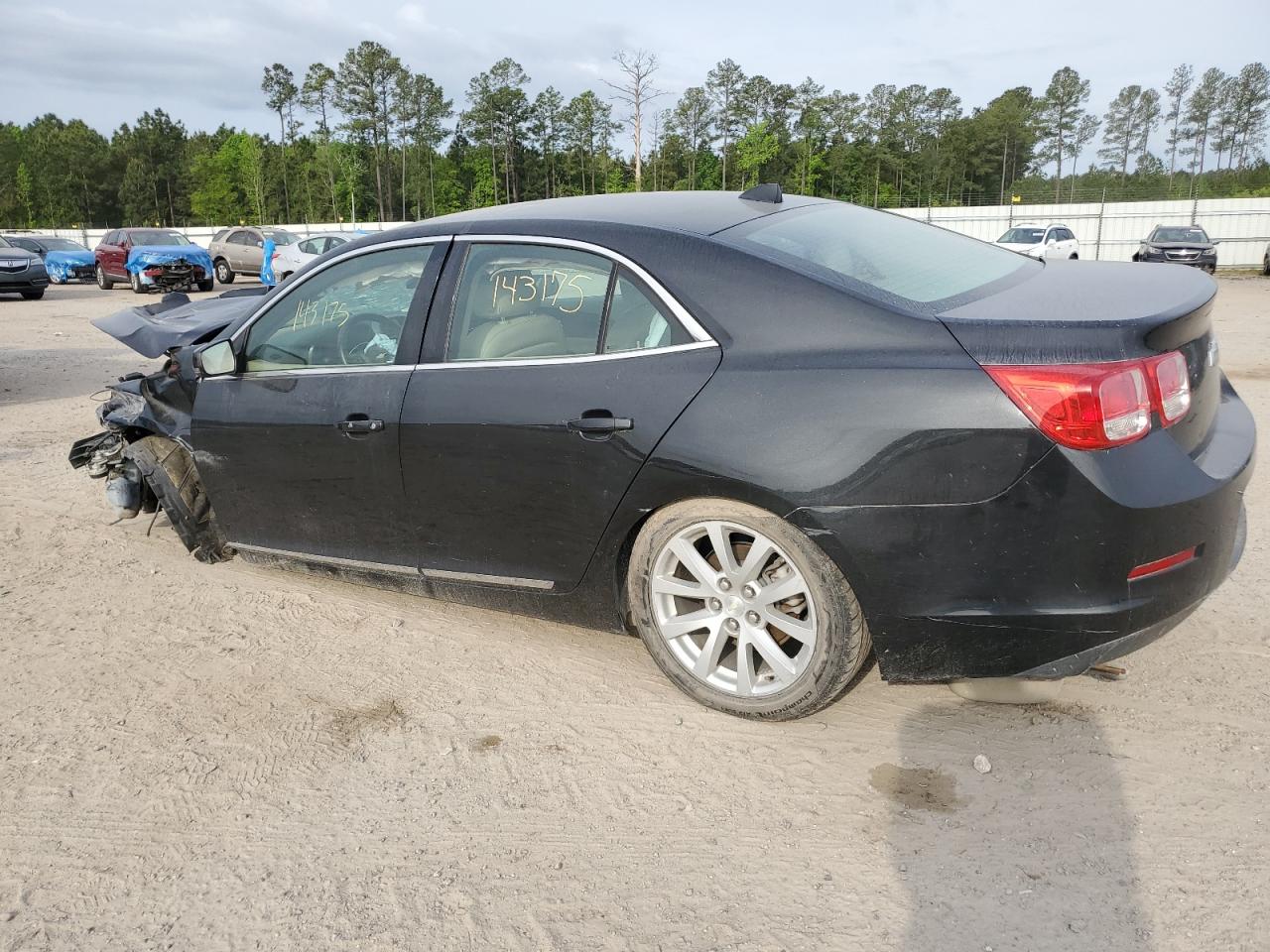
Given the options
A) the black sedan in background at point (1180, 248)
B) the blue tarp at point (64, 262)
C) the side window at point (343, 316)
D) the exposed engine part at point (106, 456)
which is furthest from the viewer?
the blue tarp at point (64, 262)

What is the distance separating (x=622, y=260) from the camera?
3.17 meters

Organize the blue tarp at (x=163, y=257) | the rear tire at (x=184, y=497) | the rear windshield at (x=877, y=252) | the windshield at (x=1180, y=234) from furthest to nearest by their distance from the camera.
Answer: the windshield at (x=1180, y=234), the blue tarp at (x=163, y=257), the rear tire at (x=184, y=497), the rear windshield at (x=877, y=252)

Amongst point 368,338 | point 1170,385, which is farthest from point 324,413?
point 1170,385

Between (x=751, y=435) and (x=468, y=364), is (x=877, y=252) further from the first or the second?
(x=468, y=364)

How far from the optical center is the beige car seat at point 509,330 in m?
3.31

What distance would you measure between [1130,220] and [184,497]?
37722mm

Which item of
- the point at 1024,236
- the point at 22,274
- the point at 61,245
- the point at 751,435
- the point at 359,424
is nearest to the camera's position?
the point at 751,435

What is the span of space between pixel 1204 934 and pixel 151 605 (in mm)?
4156

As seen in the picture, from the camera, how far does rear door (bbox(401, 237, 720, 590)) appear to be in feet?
9.99

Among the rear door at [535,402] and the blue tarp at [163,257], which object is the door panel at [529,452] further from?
Result: the blue tarp at [163,257]

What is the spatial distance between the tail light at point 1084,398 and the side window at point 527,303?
1335mm

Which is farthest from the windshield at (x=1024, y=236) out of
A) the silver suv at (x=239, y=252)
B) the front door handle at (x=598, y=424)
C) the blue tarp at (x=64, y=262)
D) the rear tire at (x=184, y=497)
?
the blue tarp at (x=64, y=262)

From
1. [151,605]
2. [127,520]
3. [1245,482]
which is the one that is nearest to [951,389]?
[1245,482]

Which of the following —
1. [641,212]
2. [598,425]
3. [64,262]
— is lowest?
[598,425]
